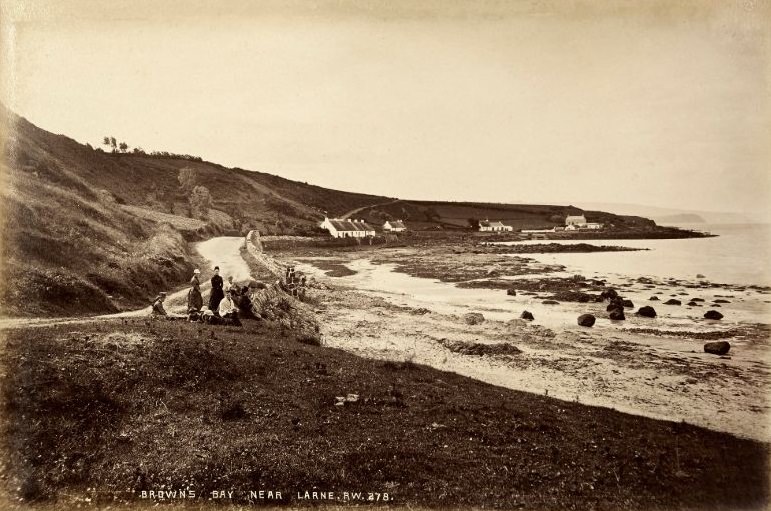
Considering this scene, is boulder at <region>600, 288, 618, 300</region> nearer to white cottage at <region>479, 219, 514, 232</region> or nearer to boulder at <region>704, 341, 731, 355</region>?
boulder at <region>704, 341, 731, 355</region>

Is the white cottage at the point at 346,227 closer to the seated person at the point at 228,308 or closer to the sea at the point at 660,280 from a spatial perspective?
the sea at the point at 660,280

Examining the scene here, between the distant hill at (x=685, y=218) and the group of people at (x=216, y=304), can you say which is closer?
the distant hill at (x=685, y=218)

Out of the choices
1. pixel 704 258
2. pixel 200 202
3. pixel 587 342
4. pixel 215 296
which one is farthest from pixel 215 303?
pixel 704 258

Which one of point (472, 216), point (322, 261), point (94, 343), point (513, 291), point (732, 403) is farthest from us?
point (322, 261)

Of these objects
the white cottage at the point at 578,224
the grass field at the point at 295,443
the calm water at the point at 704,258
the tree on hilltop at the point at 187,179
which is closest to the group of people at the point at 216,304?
the grass field at the point at 295,443

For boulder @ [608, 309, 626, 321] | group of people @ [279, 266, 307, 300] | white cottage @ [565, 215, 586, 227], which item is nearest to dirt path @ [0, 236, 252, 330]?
group of people @ [279, 266, 307, 300]

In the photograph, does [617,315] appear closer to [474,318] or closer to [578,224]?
[578,224]

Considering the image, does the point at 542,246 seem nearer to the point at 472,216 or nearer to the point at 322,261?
the point at 472,216

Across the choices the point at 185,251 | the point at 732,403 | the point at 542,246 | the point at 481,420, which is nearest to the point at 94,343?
the point at 481,420
